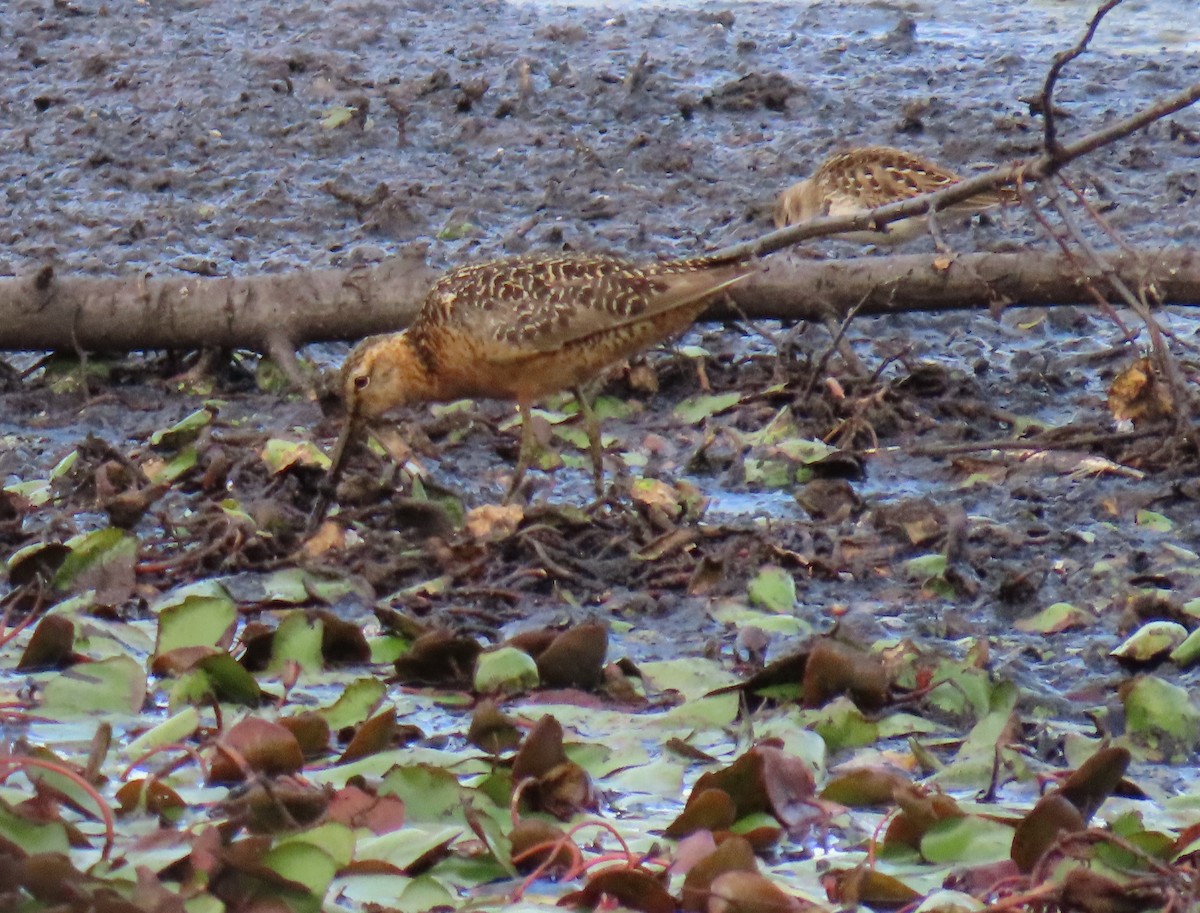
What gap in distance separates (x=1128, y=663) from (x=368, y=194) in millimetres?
6155

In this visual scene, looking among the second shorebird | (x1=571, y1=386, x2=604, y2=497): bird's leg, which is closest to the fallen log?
the second shorebird

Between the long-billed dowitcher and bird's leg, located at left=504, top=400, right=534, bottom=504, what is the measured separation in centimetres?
261

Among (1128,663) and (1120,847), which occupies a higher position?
(1120,847)

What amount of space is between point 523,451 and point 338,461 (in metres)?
0.65

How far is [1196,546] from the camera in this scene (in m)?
5.90

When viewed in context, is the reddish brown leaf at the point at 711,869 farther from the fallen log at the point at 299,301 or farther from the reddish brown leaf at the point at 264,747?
the fallen log at the point at 299,301

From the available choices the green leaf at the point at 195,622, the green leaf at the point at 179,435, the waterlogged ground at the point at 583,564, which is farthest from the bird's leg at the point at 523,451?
the green leaf at the point at 195,622

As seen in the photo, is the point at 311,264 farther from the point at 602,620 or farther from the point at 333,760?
the point at 333,760

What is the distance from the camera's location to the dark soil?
18.9ft

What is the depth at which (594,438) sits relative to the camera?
22.2 feet

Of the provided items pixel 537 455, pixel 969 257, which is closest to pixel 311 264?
pixel 537 455

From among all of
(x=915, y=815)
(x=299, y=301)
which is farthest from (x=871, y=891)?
(x=299, y=301)

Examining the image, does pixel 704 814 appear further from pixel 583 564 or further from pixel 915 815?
pixel 583 564

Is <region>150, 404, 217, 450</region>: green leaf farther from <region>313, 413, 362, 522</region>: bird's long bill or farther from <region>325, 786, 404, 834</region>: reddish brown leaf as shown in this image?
<region>325, 786, 404, 834</region>: reddish brown leaf
